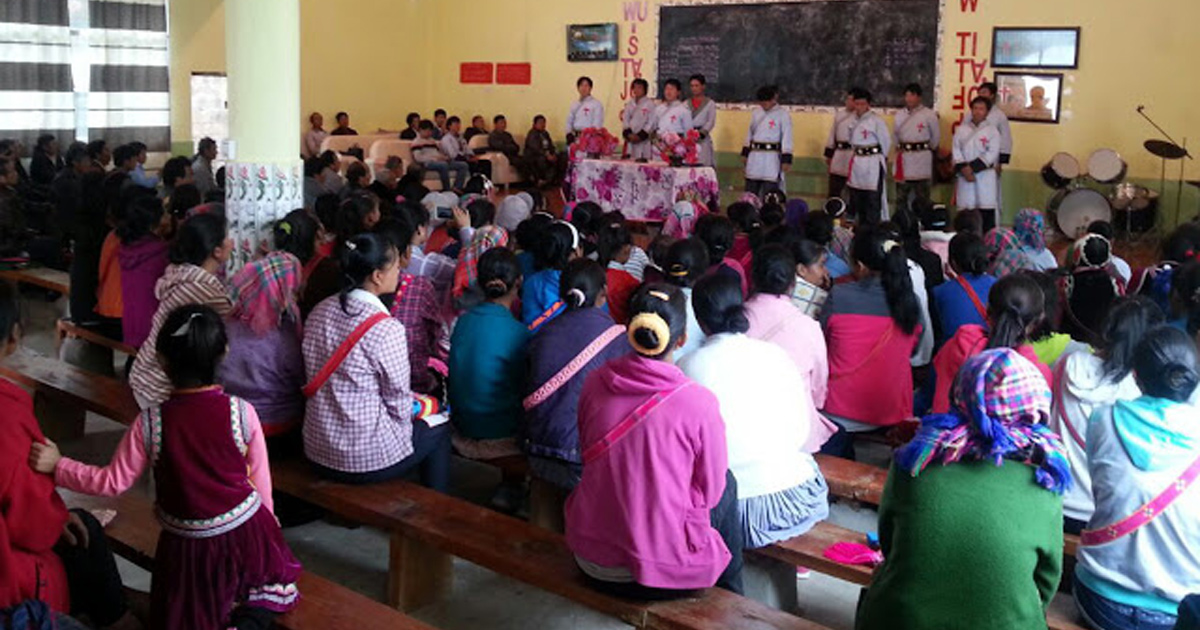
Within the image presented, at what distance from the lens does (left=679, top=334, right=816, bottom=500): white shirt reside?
303cm

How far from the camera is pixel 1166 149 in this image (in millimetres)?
8953

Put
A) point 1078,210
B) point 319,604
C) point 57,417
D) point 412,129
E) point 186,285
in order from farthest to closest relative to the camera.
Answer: point 412,129 → point 1078,210 → point 57,417 → point 186,285 → point 319,604

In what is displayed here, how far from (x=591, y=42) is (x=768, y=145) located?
9.92 ft

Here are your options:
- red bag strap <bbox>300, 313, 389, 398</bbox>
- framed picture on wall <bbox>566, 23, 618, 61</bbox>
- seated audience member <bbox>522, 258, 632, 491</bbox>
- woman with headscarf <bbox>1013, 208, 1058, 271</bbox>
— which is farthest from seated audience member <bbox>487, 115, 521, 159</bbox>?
red bag strap <bbox>300, 313, 389, 398</bbox>

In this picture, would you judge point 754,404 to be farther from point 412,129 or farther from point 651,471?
point 412,129

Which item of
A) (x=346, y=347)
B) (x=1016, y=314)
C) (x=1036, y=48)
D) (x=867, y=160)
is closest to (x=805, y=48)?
(x=867, y=160)

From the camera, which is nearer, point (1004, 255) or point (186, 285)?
point (186, 285)

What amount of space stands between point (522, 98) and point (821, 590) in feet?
35.3

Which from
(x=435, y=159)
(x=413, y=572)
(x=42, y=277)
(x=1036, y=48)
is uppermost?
(x=1036, y=48)

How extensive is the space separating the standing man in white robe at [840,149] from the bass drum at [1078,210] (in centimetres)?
190

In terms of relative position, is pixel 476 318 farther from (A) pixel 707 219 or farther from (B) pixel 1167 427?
(B) pixel 1167 427

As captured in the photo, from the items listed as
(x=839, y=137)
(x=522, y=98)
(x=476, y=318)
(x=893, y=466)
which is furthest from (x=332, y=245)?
(x=522, y=98)

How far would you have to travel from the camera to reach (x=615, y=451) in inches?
103

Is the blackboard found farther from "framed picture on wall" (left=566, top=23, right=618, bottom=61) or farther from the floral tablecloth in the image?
the floral tablecloth
